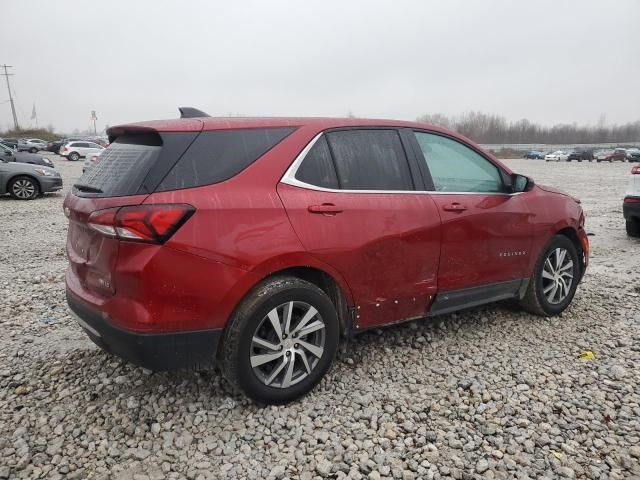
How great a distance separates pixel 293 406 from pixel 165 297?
1077 mm

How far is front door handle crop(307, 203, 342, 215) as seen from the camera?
9.42ft

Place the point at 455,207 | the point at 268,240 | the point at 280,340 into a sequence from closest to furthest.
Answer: the point at 268,240 < the point at 280,340 < the point at 455,207

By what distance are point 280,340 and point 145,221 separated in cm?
102

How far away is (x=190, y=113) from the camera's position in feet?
10.4

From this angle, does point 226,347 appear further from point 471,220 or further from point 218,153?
point 471,220

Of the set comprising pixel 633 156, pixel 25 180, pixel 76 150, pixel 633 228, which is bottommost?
pixel 633 156

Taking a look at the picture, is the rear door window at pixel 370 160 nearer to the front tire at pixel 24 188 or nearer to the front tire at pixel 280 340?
the front tire at pixel 280 340

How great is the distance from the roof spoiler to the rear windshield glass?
0.39 metres

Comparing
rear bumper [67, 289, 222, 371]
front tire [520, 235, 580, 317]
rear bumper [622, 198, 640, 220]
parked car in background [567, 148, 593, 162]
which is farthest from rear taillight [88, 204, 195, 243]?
parked car in background [567, 148, 593, 162]

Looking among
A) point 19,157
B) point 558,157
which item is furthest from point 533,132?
point 19,157

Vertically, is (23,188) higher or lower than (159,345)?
higher

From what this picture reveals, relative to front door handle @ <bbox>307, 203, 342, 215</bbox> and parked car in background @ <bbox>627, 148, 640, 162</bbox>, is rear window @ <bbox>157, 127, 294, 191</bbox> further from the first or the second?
parked car in background @ <bbox>627, 148, 640, 162</bbox>

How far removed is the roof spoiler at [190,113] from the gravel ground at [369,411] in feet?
5.69

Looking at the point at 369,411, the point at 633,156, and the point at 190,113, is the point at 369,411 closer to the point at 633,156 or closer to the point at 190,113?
the point at 190,113
